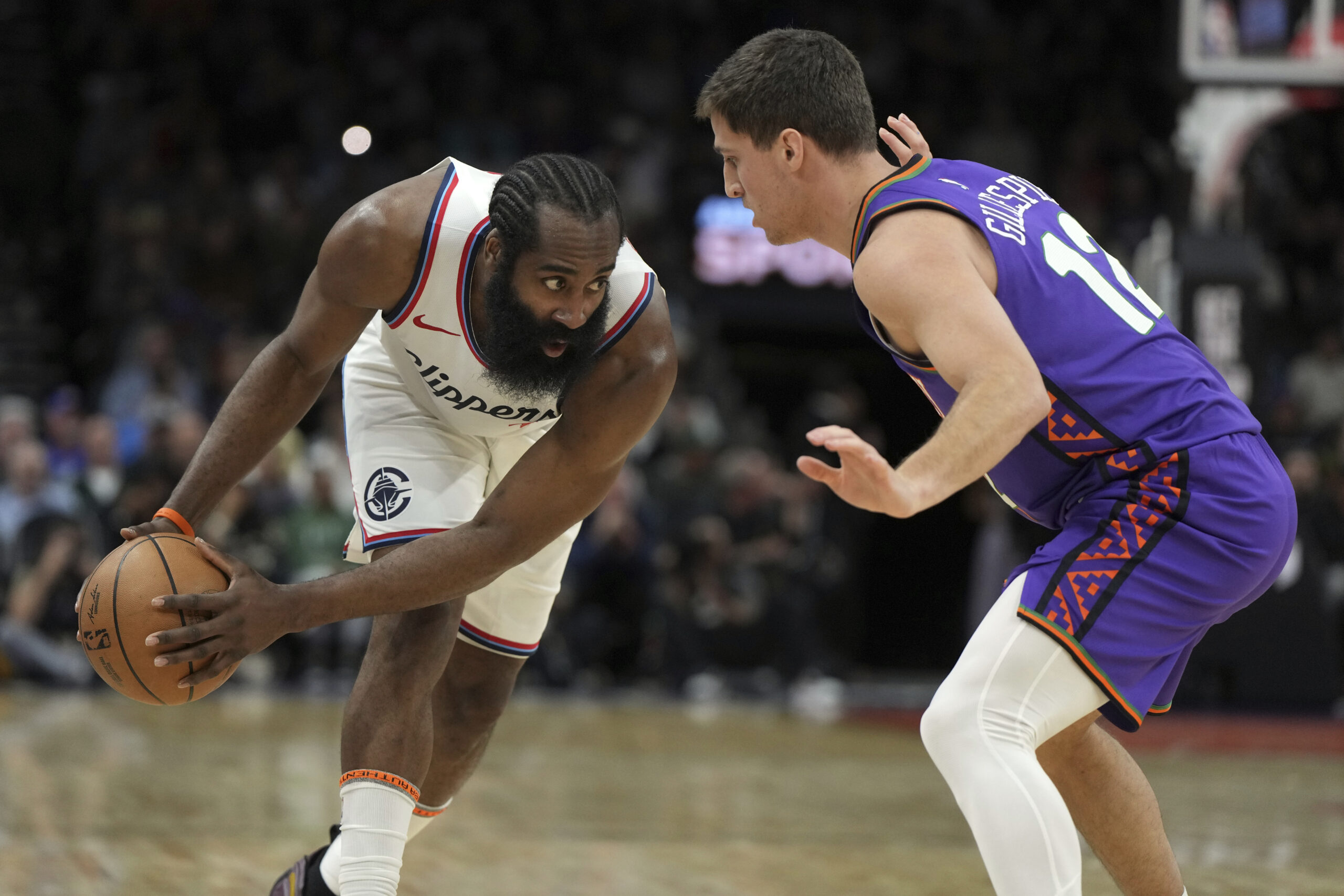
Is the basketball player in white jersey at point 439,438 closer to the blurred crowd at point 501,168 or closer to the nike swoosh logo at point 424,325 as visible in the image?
the nike swoosh logo at point 424,325

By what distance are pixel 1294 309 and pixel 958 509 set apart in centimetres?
347

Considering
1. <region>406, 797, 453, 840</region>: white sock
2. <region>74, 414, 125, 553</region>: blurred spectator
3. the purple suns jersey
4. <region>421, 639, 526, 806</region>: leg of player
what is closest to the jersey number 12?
the purple suns jersey

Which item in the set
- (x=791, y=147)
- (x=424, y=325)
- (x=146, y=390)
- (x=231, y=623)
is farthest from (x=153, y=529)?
(x=146, y=390)

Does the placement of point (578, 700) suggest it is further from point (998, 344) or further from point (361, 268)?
point (998, 344)

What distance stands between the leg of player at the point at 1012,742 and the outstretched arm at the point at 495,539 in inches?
34.3

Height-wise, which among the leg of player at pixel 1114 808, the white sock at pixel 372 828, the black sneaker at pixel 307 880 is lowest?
the black sneaker at pixel 307 880

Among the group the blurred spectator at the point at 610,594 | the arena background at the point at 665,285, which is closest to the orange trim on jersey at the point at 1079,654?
the arena background at the point at 665,285

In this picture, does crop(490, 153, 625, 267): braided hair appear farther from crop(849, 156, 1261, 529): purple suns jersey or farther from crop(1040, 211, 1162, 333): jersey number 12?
crop(1040, 211, 1162, 333): jersey number 12

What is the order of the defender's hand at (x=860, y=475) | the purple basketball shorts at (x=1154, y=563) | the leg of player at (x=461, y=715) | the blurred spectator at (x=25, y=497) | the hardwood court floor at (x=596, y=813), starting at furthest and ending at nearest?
the blurred spectator at (x=25, y=497) → the hardwood court floor at (x=596, y=813) → the leg of player at (x=461, y=715) → the purple basketball shorts at (x=1154, y=563) → the defender's hand at (x=860, y=475)

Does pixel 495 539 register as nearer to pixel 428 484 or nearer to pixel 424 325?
pixel 428 484

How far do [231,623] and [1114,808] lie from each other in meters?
1.75

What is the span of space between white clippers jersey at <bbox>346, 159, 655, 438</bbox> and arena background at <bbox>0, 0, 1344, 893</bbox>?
17.5ft

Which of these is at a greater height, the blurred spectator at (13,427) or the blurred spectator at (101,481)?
→ the blurred spectator at (13,427)

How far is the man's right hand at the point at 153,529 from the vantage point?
3104 mm
